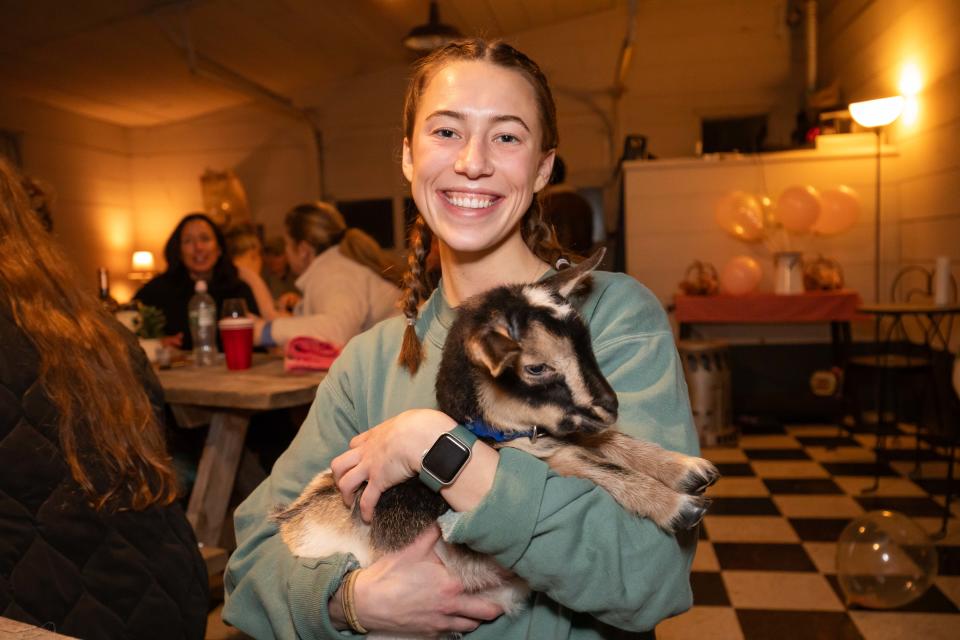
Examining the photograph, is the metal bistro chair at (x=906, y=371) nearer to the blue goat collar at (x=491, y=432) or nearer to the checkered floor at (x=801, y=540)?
the checkered floor at (x=801, y=540)

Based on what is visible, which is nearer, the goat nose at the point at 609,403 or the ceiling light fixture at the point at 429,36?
the goat nose at the point at 609,403

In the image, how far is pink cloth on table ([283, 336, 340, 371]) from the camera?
10.8 ft

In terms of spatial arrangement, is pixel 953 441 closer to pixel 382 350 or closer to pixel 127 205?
pixel 382 350

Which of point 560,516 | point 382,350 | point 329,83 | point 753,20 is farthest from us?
point 329,83

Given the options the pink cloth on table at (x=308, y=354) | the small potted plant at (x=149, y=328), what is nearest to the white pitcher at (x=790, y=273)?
→ the pink cloth on table at (x=308, y=354)

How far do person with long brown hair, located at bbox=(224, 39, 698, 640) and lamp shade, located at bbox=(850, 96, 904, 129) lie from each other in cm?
633

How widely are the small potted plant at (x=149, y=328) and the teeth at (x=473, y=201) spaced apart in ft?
8.55

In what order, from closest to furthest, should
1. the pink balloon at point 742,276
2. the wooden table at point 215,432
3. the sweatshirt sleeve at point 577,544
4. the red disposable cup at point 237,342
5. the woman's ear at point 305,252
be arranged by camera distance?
the sweatshirt sleeve at point 577,544, the wooden table at point 215,432, the red disposable cup at point 237,342, the woman's ear at point 305,252, the pink balloon at point 742,276

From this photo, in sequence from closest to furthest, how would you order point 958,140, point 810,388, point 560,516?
point 560,516 → point 958,140 → point 810,388

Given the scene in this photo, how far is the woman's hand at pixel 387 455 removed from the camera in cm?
122

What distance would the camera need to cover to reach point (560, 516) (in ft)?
3.69

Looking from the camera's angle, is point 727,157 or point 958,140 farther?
point 727,157

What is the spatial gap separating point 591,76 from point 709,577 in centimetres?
845

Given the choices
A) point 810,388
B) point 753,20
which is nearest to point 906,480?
point 810,388
